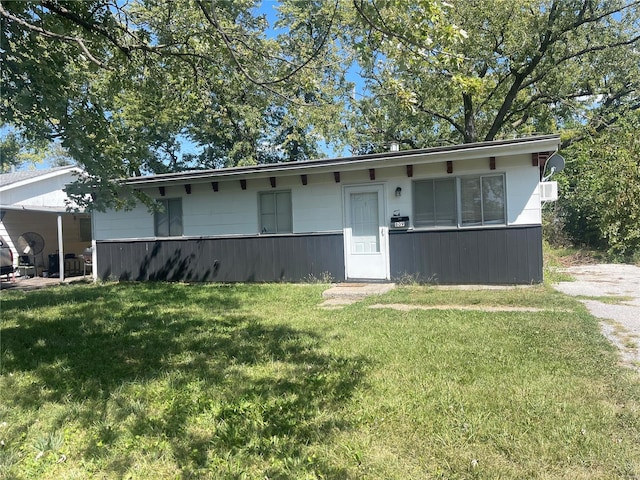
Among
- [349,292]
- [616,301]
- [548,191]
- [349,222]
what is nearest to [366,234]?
[349,222]

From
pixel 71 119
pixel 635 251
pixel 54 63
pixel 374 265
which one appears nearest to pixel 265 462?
pixel 71 119

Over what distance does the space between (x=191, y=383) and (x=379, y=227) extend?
20.8 feet

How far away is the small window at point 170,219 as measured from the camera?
36.5 feet

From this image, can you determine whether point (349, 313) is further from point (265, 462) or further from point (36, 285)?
point (36, 285)

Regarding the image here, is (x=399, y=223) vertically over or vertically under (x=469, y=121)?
under

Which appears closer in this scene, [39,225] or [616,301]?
[616,301]

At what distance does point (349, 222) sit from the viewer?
380 inches

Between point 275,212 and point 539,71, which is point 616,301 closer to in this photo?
point 275,212

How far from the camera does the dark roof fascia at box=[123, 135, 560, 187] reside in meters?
7.81

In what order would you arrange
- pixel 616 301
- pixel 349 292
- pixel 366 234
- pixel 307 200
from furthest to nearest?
pixel 307 200, pixel 366 234, pixel 349 292, pixel 616 301

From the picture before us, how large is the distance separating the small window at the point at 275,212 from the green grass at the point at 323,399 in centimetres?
446

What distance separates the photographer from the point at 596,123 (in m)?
17.3

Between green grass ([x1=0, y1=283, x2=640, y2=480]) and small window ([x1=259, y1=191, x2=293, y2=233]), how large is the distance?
446cm

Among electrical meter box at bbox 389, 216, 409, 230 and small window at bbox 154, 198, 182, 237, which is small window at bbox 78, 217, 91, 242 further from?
electrical meter box at bbox 389, 216, 409, 230
